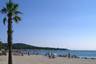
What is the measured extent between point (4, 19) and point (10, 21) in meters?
0.77

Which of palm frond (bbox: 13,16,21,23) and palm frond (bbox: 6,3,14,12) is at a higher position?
palm frond (bbox: 6,3,14,12)

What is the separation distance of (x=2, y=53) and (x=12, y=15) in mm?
44339

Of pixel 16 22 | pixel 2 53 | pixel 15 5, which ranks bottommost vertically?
pixel 2 53

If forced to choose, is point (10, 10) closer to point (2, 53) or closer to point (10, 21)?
point (10, 21)

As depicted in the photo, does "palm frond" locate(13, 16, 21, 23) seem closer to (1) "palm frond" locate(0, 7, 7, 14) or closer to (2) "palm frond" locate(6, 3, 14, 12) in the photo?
(2) "palm frond" locate(6, 3, 14, 12)

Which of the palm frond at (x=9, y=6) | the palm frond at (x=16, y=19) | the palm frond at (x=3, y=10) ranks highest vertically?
the palm frond at (x=9, y=6)

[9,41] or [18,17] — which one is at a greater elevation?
[18,17]

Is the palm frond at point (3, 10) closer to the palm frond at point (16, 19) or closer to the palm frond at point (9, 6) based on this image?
the palm frond at point (9, 6)

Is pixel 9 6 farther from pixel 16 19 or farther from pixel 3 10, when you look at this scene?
pixel 16 19

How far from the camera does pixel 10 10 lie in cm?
2747

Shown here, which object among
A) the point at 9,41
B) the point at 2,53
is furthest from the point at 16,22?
the point at 2,53

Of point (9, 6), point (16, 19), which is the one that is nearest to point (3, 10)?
point (9, 6)

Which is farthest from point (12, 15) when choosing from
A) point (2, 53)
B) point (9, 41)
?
point (2, 53)

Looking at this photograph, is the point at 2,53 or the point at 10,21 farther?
the point at 2,53
